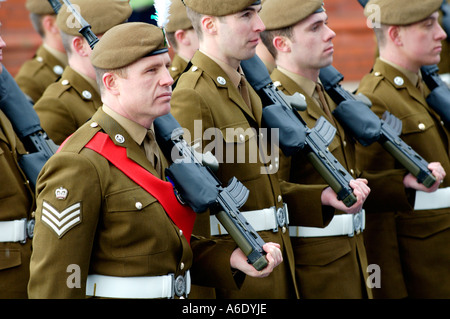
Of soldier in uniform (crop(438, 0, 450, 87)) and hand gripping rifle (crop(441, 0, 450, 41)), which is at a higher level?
hand gripping rifle (crop(441, 0, 450, 41))

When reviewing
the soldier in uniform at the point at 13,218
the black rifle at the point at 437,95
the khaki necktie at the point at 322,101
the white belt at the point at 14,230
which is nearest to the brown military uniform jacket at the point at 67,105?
the soldier in uniform at the point at 13,218

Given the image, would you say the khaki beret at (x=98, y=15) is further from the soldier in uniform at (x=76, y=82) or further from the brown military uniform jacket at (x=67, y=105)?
the brown military uniform jacket at (x=67, y=105)

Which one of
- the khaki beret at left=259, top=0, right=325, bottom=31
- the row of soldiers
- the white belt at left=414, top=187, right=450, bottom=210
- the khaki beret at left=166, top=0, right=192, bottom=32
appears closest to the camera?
the row of soldiers

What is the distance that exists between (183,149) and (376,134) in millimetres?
1518

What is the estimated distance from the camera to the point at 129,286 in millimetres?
3123

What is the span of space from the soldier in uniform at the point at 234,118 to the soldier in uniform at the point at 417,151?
1089 mm

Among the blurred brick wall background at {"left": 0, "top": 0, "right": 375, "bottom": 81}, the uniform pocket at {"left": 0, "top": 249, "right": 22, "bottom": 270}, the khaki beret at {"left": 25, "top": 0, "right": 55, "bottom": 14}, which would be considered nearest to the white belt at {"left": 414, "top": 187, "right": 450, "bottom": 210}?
the uniform pocket at {"left": 0, "top": 249, "right": 22, "bottom": 270}

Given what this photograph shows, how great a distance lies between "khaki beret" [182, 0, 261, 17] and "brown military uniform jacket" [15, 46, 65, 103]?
2728 mm

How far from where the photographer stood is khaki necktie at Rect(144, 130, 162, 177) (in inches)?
133

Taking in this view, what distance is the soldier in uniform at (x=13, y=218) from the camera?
390 centimetres

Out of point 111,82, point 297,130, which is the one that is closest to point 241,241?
point 111,82

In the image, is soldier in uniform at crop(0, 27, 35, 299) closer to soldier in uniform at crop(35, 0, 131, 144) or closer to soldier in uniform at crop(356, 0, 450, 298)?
soldier in uniform at crop(35, 0, 131, 144)

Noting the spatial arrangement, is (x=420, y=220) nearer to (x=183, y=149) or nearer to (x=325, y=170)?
(x=325, y=170)
